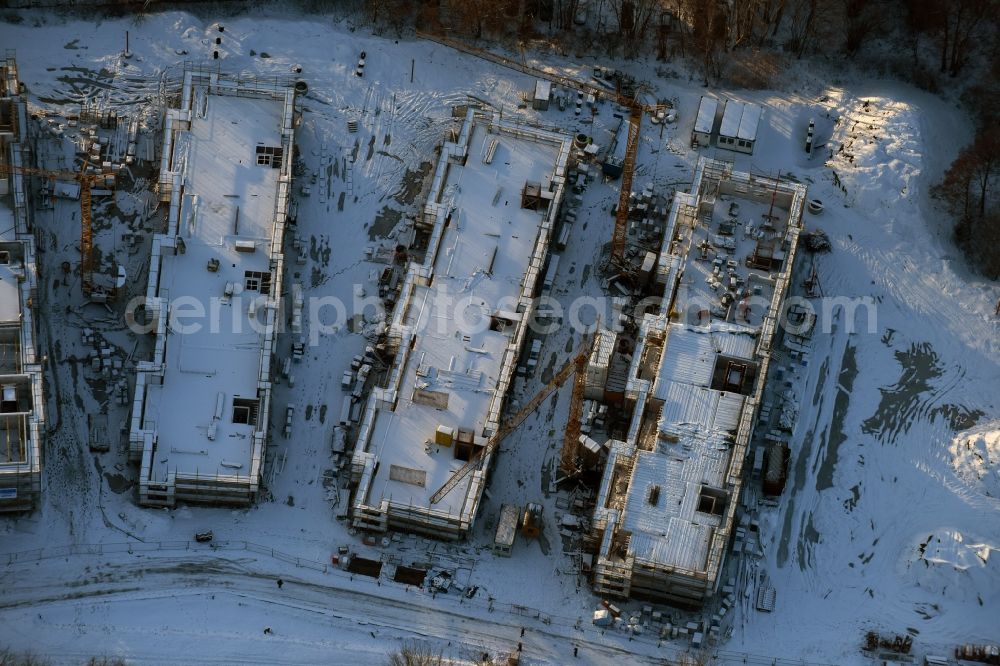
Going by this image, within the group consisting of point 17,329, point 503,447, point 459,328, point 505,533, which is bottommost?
point 505,533

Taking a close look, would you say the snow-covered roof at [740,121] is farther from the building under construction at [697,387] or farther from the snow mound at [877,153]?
the snow mound at [877,153]

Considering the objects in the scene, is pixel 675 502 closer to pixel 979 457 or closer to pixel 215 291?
pixel 979 457

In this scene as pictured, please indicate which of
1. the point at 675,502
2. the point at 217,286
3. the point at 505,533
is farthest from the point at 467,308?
the point at 675,502

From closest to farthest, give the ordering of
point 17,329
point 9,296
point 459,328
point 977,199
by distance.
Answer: point 17,329
point 9,296
point 459,328
point 977,199

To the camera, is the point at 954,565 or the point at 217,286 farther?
the point at 217,286

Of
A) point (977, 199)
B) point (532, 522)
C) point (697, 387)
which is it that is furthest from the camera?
point (977, 199)

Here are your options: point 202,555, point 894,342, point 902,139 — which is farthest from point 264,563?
point 902,139

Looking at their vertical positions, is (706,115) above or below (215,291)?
above
